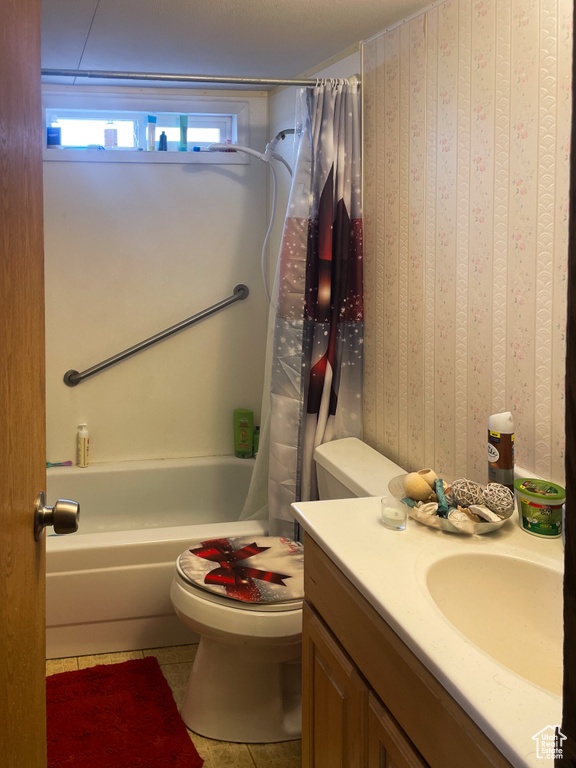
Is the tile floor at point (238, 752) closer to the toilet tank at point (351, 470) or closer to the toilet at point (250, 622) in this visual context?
the toilet at point (250, 622)

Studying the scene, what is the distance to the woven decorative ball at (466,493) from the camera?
1362 millimetres

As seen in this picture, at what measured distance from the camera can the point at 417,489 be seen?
1430 millimetres

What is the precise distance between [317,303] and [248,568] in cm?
86

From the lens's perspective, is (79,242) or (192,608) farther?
(79,242)

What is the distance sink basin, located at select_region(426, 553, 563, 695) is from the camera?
111 cm

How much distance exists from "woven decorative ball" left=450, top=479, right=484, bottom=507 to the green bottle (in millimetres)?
1880

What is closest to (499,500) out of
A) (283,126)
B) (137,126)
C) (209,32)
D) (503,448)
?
(503,448)

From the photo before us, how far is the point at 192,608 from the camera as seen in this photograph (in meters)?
1.86

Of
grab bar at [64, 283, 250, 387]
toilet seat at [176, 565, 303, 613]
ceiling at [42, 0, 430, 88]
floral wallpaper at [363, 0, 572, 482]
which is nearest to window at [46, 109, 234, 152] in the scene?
ceiling at [42, 0, 430, 88]

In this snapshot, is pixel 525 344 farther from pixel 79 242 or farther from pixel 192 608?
pixel 79 242

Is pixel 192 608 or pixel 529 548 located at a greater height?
pixel 529 548

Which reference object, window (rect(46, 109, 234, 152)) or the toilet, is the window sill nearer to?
window (rect(46, 109, 234, 152))

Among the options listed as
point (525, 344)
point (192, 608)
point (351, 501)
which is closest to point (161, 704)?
point (192, 608)

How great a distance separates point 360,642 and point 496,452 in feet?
1.64
